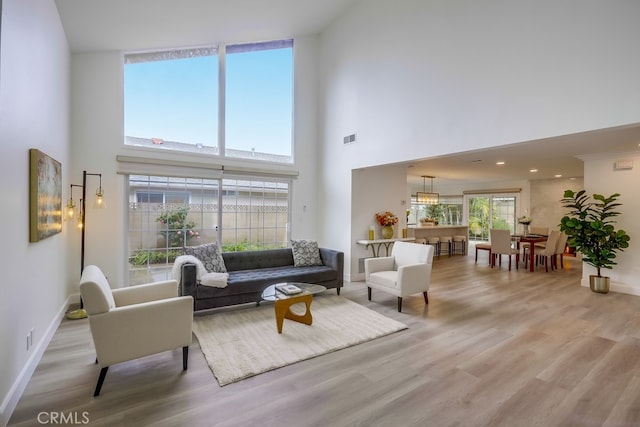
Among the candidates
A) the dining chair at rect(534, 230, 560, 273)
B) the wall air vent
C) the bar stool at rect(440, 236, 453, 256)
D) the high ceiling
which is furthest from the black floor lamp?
the dining chair at rect(534, 230, 560, 273)

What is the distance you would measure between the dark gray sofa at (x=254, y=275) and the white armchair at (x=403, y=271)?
62 cm

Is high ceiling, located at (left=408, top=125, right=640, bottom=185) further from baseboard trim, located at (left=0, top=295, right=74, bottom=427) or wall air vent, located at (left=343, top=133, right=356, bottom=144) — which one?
baseboard trim, located at (left=0, top=295, right=74, bottom=427)

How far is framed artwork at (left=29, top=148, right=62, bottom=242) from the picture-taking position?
241cm

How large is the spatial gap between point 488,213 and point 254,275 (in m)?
9.21

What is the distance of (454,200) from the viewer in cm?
1105

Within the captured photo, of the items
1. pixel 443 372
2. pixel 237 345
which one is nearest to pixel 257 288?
pixel 237 345

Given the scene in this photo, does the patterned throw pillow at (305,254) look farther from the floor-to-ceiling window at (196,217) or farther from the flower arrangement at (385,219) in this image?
the flower arrangement at (385,219)

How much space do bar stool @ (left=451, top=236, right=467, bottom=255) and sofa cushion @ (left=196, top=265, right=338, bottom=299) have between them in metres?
5.83

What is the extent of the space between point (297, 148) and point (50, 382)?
5091mm

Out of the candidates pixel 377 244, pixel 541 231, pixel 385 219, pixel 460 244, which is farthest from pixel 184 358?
pixel 541 231

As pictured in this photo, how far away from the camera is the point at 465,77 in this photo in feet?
12.4

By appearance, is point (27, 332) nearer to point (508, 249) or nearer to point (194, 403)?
point (194, 403)

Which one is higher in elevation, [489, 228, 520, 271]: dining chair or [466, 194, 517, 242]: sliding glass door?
[466, 194, 517, 242]: sliding glass door

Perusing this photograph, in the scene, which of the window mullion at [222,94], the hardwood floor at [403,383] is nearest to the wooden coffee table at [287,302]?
the hardwood floor at [403,383]
